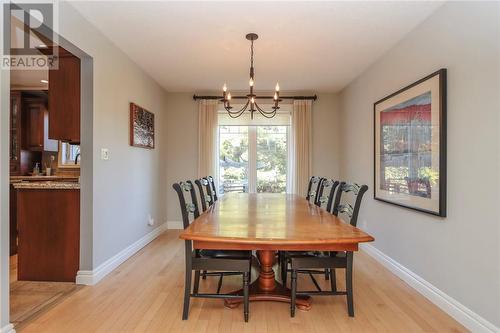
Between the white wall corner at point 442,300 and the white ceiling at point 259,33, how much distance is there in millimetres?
2242

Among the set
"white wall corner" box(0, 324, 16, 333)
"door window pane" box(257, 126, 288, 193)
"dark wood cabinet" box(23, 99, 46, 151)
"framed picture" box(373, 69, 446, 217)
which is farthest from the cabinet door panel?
"framed picture" box(373, 69, 446, 217)

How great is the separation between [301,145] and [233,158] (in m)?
1.19

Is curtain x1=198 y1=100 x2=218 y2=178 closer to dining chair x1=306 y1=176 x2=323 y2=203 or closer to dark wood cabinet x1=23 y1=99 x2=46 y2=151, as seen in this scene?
dining chair x1=306 y1=176 x2=323 y2=203

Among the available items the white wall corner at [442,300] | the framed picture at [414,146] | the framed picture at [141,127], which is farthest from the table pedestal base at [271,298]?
the framed picture at [141,127]

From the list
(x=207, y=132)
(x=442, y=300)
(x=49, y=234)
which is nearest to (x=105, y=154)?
(x=49, y=234)

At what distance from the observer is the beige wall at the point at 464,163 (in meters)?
1.83

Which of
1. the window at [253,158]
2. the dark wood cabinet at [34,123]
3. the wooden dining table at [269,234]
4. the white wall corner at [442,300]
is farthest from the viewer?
the window at [253,158]

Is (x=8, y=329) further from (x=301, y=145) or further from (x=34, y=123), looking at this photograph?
(x=301, y=145)

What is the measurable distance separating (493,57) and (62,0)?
10.0 ft

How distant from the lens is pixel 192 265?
2.02m

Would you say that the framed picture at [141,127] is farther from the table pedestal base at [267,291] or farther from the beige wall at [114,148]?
the table pedestal base at [267,291]

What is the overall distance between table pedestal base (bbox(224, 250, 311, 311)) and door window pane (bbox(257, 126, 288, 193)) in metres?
2.81

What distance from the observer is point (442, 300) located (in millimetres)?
2252

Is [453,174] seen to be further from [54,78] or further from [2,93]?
[54,78]
